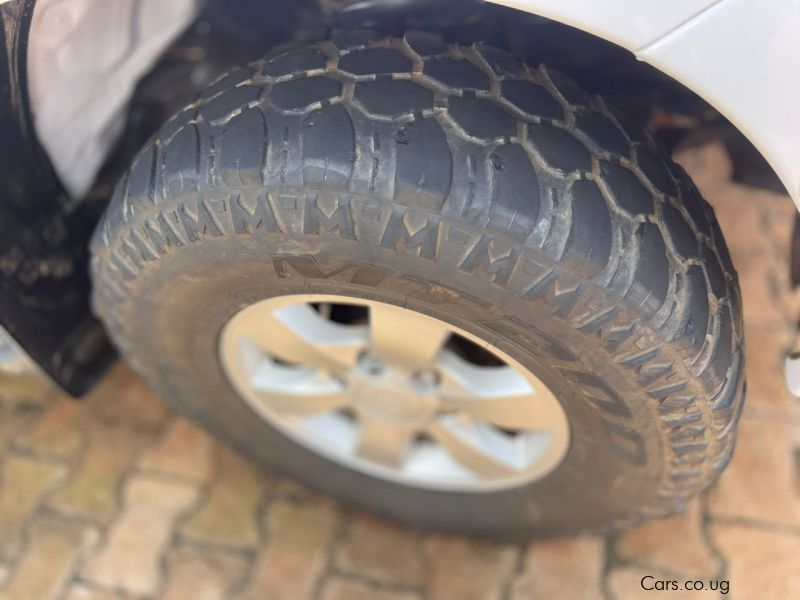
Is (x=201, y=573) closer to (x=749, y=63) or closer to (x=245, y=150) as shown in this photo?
(x=245, y=150)

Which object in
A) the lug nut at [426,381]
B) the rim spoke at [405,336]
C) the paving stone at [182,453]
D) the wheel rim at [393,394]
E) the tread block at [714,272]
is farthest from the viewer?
the paving stone at [182,453]

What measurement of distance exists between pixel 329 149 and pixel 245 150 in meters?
0.14

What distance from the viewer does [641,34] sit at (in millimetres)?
864

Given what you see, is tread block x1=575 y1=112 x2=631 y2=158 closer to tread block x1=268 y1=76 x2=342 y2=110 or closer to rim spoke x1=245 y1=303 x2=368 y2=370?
tread block x1=268 y1=76 x2=342 y2=110

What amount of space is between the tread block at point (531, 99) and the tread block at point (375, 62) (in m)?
0.15

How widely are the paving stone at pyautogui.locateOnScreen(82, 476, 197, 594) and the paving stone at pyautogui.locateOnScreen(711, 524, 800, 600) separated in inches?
53.8

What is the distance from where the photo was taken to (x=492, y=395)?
4.72 feet

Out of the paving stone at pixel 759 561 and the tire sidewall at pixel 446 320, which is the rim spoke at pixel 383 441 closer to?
the tire sidewall at pixel 446 320

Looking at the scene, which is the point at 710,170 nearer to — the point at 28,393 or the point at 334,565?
the point at 334,565

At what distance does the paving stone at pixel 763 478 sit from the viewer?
72.7 inches

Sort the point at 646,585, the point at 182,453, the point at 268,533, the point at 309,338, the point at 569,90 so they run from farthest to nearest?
the point at 182,453
the point at 268,533
the point at 646,585
the point at 309,338
the point at 569,90

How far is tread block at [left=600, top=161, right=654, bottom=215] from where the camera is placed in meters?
1.05

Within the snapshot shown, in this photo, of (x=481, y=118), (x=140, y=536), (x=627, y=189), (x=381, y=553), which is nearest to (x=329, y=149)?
(x=481, y=118)

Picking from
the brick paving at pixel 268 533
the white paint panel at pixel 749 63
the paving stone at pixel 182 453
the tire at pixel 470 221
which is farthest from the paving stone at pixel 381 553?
the white paint panel at pixel 749 63
